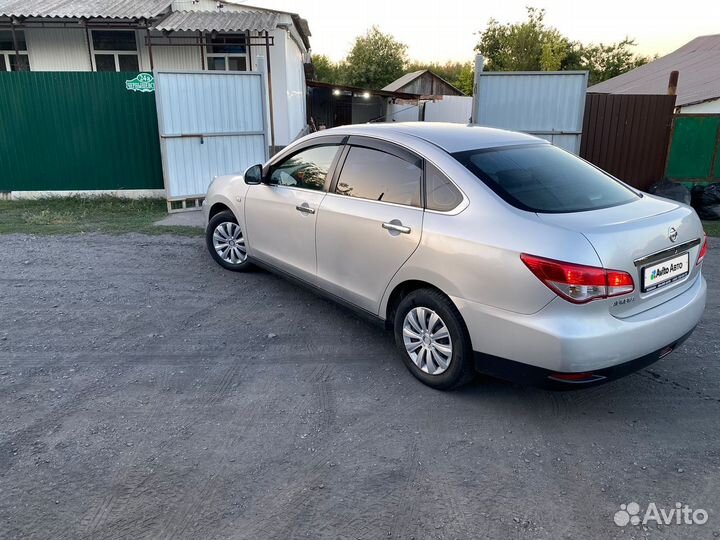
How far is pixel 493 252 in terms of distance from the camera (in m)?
3.14

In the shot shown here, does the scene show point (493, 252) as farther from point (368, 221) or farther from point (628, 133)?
point (628, 133)

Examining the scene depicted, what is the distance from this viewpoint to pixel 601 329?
2.95 m

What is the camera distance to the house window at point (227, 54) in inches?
539

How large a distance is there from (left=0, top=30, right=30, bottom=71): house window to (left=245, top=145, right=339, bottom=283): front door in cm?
1208

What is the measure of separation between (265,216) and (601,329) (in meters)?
3.12

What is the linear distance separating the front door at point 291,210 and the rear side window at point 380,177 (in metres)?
0.27

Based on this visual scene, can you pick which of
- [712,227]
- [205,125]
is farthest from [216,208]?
[712,227]

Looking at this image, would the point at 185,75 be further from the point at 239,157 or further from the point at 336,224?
the point at 336,224

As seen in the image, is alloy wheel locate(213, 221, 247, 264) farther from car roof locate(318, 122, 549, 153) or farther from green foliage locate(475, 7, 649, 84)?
green foliage locate(475, 7, 649, 84)

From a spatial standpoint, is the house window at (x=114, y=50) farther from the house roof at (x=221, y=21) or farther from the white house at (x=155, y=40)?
the house roof at (x=221, y=21)

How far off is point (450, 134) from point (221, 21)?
1029cm

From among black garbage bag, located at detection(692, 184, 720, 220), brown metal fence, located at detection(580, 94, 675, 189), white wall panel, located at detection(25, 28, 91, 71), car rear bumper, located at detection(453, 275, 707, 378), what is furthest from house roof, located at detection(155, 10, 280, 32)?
car rear bumper, located at detection(453, 275, 707, 378)

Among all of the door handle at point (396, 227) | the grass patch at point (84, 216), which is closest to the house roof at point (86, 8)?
the grass patch at point (84, 216)

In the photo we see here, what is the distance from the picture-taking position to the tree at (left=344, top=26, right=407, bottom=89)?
4838cm
